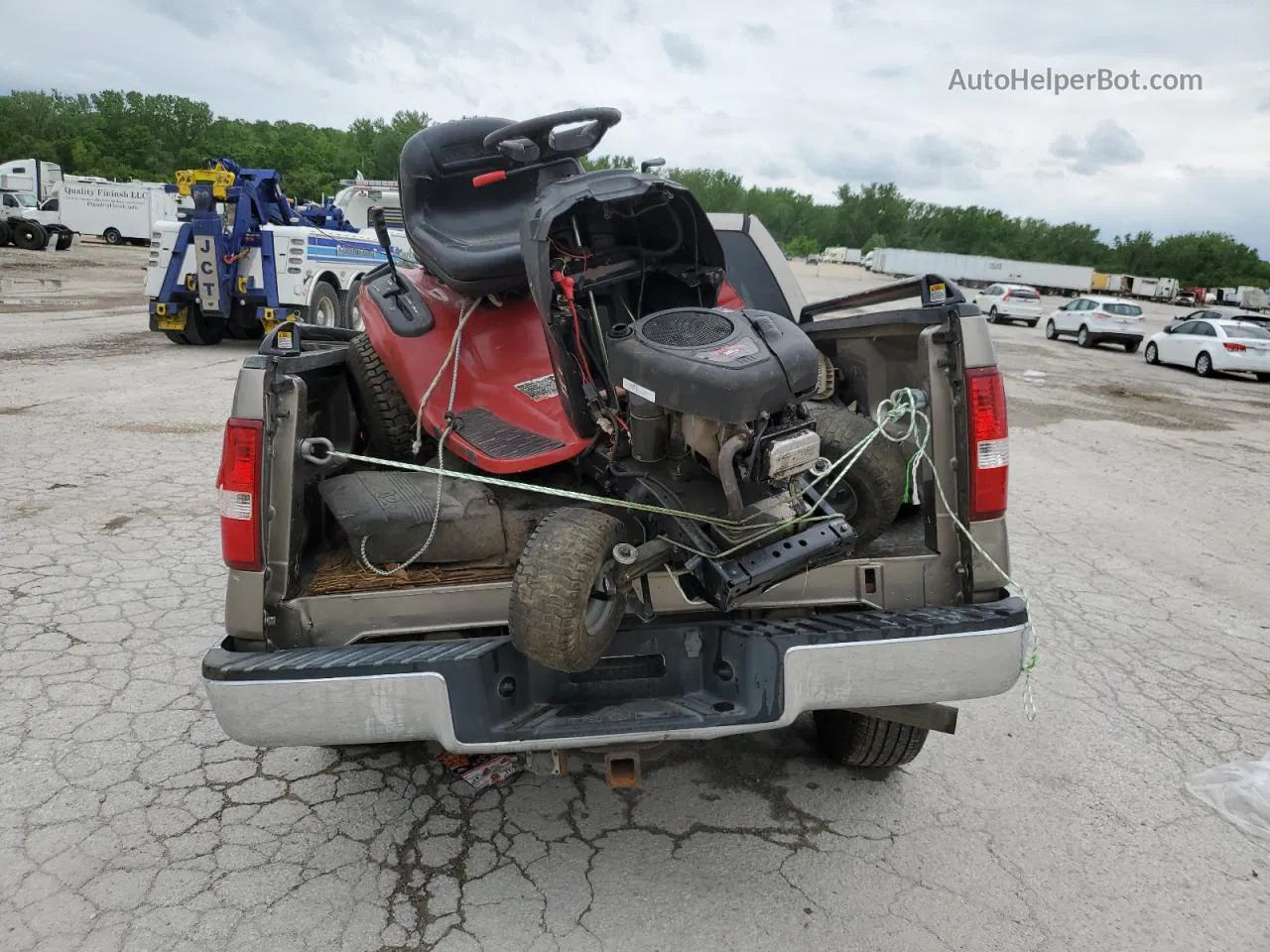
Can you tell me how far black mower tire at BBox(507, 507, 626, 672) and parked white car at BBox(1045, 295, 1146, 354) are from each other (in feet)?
86.8

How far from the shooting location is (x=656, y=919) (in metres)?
2.50

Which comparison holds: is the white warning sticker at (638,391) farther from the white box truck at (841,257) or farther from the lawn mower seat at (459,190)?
the white box truck at (841,257)

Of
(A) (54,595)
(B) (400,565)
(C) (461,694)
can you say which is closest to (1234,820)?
(C) (461,694)

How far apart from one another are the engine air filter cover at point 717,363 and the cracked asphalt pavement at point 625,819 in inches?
57.2

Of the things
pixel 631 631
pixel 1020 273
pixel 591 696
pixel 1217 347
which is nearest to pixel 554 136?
pixel 631 631

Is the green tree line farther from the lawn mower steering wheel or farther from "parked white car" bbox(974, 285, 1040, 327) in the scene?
the lawn mower steering wheel

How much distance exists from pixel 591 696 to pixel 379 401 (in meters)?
1.47

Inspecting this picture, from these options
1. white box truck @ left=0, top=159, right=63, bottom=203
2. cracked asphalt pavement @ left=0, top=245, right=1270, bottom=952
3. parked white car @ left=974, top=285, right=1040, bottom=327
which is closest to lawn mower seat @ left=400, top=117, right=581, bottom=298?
cracked asphalt pavement @ left=0, top=245, right=1270, bottom=952

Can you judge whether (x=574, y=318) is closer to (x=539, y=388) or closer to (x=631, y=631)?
(x=539, y=388)

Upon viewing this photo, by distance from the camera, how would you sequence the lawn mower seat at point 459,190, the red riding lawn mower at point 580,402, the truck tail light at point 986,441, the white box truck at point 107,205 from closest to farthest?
the red riding lawn mower at point 580,402 < the truck tail light at point 986,441 < the lawn mower seat at point 459,190 < the white box truck at point 107,205

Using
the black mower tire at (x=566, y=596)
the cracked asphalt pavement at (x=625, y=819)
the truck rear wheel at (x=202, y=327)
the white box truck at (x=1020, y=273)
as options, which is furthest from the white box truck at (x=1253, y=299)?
the black mower tire at (x=566, y=596)

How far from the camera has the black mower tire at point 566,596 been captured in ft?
7.24

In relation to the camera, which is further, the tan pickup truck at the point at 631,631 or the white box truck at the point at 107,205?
the white box truck at the point at 107,205

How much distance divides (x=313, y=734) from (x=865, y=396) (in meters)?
2.24
